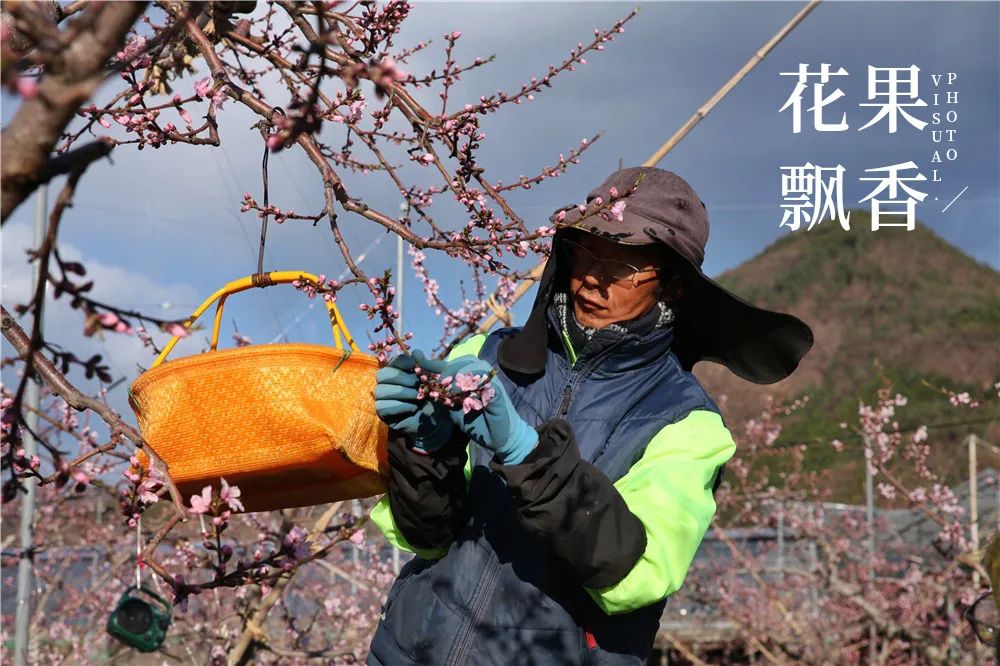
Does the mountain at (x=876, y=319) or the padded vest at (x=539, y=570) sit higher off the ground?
the padded vest at (x=539, y=570)

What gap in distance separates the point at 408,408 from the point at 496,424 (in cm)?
17

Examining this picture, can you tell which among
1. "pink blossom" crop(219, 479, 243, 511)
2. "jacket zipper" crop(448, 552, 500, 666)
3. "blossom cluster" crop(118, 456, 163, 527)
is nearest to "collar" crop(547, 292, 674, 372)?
"jacket zipper" crop(448, 552, 500, 666)

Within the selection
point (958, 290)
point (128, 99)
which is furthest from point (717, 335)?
point (958, 290)

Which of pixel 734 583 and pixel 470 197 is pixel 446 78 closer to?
pixel 470 197

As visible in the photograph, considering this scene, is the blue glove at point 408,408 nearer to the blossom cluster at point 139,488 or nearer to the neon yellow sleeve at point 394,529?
the neon yellow sleeve at point 394,529

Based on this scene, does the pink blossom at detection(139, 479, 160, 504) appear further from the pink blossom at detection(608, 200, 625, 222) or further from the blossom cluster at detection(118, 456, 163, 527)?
the pink blossom at detection(608, 200, 625, 222)

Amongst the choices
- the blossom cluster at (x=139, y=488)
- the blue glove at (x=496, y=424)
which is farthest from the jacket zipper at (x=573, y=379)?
the blossom cluster at (x=139, y=488)

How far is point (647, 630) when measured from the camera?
7.54 feet

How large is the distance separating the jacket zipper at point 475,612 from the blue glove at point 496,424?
290 millimetres

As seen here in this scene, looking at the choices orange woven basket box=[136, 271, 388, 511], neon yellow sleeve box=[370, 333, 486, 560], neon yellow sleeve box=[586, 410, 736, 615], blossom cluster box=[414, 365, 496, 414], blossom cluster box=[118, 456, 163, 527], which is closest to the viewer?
blossom cluster box=[118, 456, 163, 527]

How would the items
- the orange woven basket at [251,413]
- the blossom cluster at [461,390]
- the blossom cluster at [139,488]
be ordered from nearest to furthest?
Result: the blossom cluster at [139,488]
the blossom cluster at [461,390]
the orange woven basket at [251,413]

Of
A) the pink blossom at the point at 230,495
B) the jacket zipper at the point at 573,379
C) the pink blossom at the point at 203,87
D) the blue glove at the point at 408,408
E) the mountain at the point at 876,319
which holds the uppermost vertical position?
the pink blossom at the point at 203,87

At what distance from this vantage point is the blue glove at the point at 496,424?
1918mm

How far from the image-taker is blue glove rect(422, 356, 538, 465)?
6.29 ft
